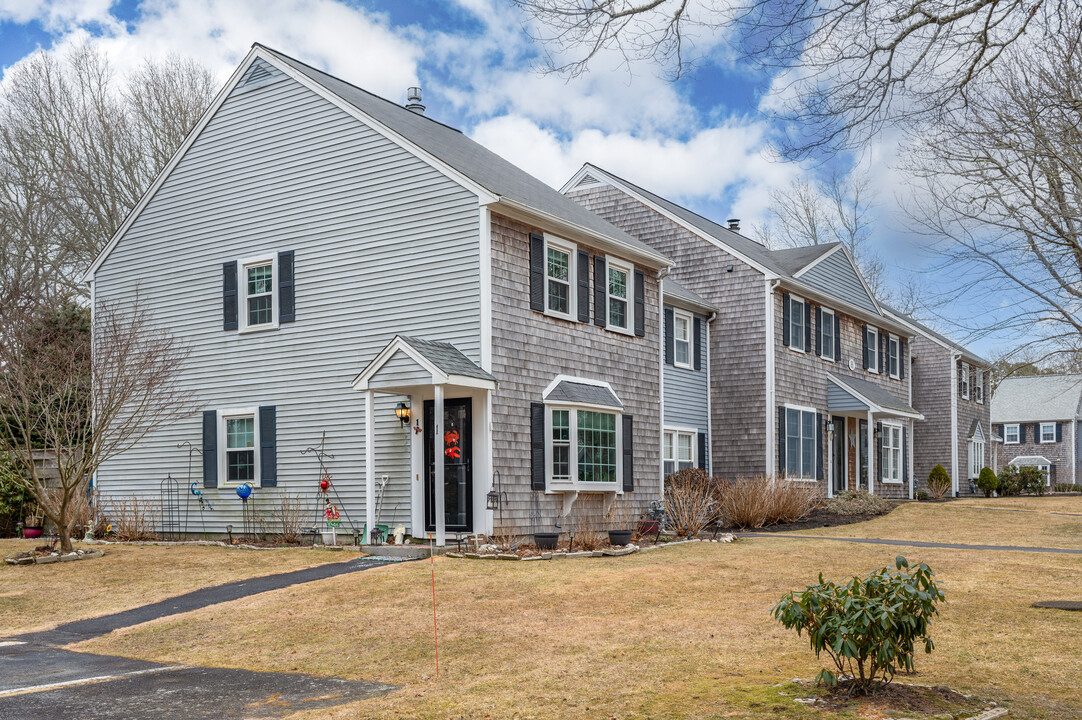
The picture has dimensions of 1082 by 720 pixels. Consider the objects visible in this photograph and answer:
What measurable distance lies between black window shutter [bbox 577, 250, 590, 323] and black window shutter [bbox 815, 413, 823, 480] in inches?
420

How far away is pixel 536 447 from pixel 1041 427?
153 ft

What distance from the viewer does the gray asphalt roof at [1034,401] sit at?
53188 millimetres

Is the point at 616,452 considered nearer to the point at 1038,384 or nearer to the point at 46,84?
the point at 46,84

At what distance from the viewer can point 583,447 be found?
17.5 metres

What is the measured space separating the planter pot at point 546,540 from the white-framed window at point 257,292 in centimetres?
643

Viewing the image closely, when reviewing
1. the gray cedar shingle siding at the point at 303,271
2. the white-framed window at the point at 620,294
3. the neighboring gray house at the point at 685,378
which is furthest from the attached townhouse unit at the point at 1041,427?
the gray cedar shingle siding at the point at 303,271

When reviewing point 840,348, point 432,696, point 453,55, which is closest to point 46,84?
point 453,55

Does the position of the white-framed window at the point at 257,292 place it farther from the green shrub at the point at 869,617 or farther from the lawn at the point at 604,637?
the green shrub at the point at 869,617

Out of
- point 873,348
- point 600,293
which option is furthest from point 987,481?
point 600,293

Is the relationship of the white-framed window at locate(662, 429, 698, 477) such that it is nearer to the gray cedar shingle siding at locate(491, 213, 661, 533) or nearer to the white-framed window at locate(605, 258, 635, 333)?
the gray cedar shingle siding at locate(491, 213, 661, 533)

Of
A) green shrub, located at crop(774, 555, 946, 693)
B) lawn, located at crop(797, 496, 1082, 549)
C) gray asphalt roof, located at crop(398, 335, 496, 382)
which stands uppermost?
gray asphalt roof, located at crop(398, 335, 496, 382)

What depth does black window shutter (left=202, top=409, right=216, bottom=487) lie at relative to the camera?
60.1 feet

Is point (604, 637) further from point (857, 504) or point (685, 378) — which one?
point (857, 504)

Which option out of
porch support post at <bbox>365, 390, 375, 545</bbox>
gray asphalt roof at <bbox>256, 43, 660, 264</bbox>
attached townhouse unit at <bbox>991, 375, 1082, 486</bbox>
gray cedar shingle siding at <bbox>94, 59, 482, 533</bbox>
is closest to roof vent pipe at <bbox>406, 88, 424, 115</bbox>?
gray asphalt roof at <bbox>256, 43, 660, 264</bbox>
